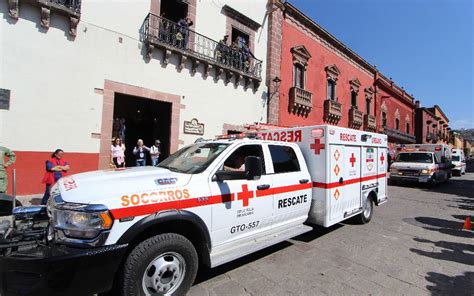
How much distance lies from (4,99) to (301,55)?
14.5 meters

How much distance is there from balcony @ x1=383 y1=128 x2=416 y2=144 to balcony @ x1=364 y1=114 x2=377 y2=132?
2864 millimetres

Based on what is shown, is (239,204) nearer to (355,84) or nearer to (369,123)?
(355,84)

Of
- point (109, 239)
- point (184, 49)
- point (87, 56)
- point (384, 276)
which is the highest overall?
point (184, 49)

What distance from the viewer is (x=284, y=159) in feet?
15.6

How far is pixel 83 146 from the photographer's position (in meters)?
8.29

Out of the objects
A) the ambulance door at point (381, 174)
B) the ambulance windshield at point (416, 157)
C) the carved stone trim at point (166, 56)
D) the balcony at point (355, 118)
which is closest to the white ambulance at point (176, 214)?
the ambulance door at point (381, 174)

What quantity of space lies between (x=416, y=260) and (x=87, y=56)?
9.94 m

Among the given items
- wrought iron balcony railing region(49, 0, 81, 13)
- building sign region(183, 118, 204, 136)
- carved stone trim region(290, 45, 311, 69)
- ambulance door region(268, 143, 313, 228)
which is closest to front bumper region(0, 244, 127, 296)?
ambulance door region(268, 143, 313, 228)

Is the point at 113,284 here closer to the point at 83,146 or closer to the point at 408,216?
the point at 83,146

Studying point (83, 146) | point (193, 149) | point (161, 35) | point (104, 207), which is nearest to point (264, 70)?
point (161, 35)

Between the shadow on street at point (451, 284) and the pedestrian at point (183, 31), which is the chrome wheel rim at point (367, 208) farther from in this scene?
the pedestrian at point (183, 31)

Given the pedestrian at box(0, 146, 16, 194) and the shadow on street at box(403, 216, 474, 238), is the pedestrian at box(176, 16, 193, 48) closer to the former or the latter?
the pedestrian at box(0, 146, 16, 194)

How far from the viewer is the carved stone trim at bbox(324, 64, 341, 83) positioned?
62.6 ft

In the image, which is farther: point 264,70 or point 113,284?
point 264,70
